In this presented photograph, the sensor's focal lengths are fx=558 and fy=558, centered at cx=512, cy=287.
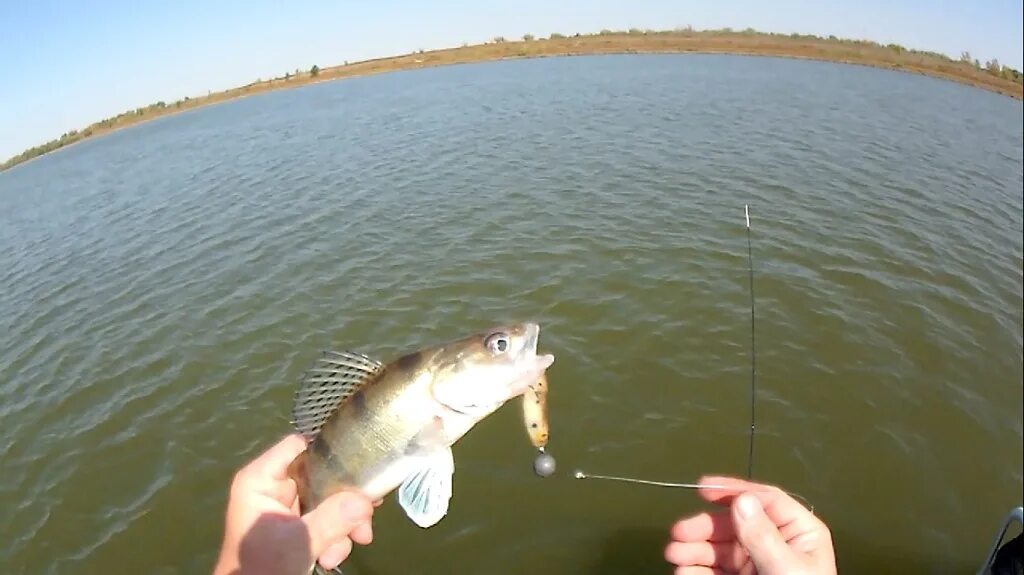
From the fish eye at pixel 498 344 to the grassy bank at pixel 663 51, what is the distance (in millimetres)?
44638

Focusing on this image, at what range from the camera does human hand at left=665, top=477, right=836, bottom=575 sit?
2689 millimetres

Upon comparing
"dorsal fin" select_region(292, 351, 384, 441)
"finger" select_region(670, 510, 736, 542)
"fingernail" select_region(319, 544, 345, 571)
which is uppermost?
"dorsal fin" select_region(292, 351, 384, 441)

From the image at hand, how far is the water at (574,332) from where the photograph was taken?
21.0 ft

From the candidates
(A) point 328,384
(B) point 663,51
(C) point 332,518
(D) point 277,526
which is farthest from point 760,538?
(B) point 663,51

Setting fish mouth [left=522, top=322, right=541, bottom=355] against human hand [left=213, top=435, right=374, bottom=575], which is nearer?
human hand [left=213, top=435, right=374, bottom=575]

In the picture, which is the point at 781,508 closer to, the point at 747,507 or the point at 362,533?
the point at 747,507

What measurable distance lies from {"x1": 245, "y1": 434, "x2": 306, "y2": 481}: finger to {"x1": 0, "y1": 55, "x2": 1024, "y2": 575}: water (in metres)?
2.97

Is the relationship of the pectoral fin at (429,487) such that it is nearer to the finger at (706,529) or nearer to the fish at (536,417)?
the fish at (536,417)

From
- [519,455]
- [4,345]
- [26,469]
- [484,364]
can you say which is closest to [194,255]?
[4,345]

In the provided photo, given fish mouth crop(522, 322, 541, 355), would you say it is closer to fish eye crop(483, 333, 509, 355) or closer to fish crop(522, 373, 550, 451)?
fish eye crop(483, 333, 509, 355)

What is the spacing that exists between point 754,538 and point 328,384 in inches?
95.9

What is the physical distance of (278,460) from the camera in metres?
3.49

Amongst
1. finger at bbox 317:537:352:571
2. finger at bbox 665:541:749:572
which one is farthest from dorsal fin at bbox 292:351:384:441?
finger at bbox 665:541:749:572

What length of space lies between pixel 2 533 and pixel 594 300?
29.4 feet
